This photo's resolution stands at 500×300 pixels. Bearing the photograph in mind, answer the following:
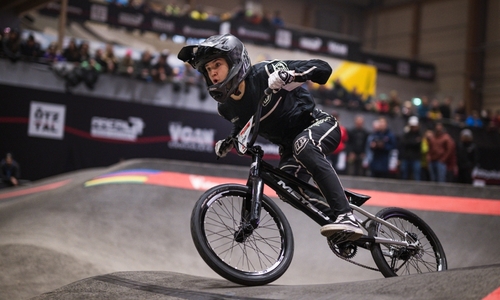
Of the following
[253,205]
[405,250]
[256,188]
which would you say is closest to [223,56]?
[256,188]

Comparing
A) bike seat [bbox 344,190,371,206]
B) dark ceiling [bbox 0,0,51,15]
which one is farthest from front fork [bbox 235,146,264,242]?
dark ceiling [bbox 0,0,51,15]

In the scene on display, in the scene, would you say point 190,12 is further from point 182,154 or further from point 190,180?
point 190,180

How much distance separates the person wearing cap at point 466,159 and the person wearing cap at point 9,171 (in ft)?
34.1

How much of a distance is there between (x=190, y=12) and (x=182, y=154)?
7381 mm

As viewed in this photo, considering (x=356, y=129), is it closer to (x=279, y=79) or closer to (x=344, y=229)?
(x=344, y=229)

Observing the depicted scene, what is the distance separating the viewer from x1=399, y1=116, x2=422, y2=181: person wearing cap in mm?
11633

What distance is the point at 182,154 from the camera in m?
12.8

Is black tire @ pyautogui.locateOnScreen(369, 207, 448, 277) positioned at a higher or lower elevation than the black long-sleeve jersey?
lower

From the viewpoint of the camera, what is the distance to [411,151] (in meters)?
11.8

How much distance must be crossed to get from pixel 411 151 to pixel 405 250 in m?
7.99

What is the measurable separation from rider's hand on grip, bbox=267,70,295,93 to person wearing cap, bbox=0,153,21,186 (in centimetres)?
895

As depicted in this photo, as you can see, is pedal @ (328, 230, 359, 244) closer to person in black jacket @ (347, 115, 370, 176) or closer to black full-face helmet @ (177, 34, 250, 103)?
black full-face helmet @ (177, 34, 250, 103)

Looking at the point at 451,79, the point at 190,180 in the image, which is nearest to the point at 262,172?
the point at 190,180

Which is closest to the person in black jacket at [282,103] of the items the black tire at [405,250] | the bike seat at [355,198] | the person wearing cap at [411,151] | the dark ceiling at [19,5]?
the bike seat at [355,198]
